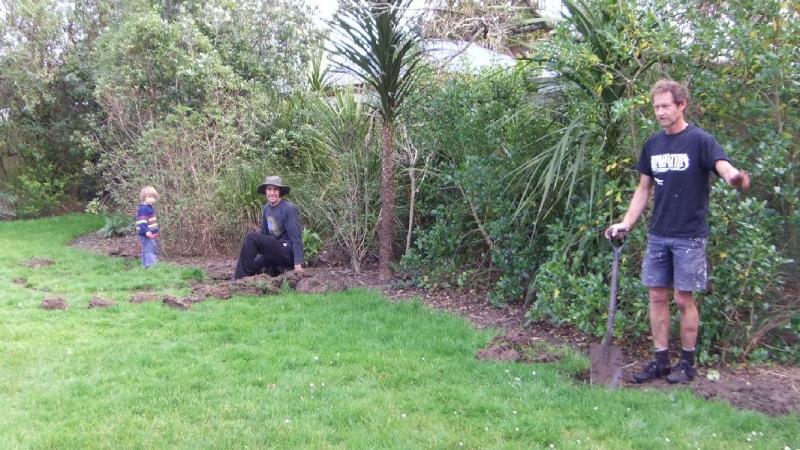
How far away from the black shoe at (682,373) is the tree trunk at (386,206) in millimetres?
3638

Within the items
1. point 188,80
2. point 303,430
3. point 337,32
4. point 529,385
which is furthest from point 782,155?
point 188,80

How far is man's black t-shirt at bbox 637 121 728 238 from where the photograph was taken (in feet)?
12.6

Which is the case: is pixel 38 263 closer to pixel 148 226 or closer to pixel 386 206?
pixel 148 226

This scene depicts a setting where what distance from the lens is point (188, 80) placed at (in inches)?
381

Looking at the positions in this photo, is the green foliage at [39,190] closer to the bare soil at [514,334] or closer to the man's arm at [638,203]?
the bare soil at [514,334]

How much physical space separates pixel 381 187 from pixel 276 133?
289cm

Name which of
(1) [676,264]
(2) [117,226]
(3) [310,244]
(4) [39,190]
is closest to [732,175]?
(1) [676,264]

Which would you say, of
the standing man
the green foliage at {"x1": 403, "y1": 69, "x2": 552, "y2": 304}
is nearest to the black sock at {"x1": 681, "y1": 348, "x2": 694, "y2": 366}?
the standing man

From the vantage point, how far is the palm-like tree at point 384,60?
21.3 feet

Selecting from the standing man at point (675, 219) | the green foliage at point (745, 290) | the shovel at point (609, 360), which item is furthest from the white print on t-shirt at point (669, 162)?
the shovel at point (609, 360)

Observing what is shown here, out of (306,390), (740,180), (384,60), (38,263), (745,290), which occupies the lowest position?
(306,390)

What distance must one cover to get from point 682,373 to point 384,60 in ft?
13.9

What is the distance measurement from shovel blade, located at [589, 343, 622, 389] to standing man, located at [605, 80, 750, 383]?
154 millimetres

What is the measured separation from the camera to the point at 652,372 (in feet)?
13.5
